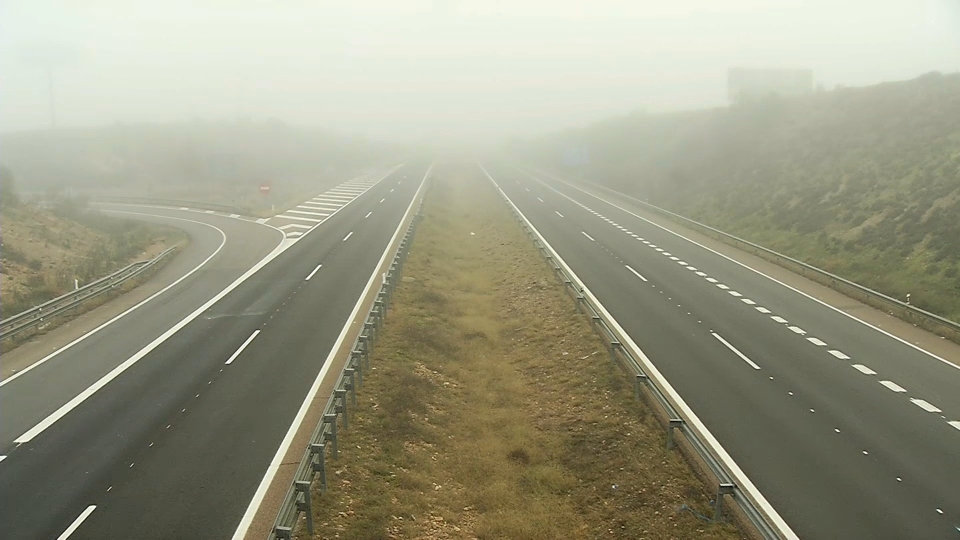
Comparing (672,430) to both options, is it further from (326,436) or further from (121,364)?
(121,364)

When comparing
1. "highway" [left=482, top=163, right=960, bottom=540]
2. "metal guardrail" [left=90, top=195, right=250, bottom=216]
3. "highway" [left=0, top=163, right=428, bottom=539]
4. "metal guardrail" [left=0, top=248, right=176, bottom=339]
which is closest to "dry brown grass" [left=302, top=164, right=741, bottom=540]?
"highway" [left=482, top=163, right=960, bottom=540]

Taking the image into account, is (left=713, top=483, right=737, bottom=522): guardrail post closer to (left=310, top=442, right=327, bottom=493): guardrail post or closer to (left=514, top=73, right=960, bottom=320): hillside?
(left=310, top=442, right=327, bottom=493): guardrail post

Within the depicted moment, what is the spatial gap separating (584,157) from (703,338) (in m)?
78.6

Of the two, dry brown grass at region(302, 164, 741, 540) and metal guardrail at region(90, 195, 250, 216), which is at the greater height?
metal guardrail at region(90, 195, 250, 216)

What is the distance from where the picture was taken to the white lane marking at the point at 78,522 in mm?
9594

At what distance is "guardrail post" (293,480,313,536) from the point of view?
9.33m

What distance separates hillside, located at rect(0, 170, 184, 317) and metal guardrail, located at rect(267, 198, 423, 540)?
45.1 feet

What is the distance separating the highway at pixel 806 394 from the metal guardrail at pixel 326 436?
7.31 m

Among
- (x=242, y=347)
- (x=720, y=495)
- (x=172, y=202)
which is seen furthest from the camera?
(x=172, y=202)

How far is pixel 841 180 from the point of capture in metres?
38.3

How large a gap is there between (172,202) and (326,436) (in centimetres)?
5488

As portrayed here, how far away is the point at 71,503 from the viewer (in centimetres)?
1049

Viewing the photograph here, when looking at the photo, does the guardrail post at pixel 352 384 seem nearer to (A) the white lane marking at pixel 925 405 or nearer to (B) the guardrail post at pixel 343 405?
(B) the guardrail post at pixel 343 405

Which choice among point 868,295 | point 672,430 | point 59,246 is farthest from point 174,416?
point 59,246
